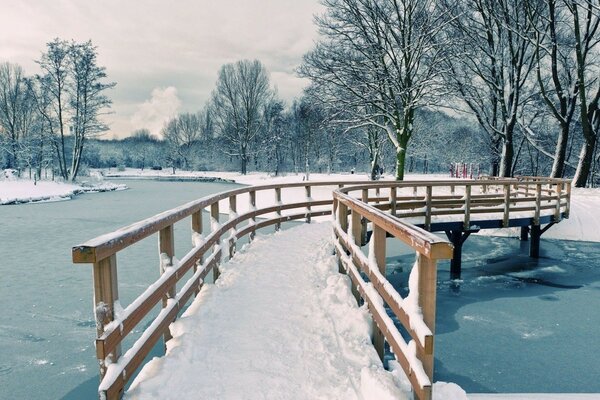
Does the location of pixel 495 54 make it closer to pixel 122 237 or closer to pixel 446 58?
pixel 446 58

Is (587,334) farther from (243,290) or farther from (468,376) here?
(243,290)

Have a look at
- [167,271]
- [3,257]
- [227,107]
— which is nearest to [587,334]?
[167,271]

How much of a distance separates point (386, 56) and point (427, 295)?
2099cm

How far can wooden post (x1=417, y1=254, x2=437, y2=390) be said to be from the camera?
2434 millimetres

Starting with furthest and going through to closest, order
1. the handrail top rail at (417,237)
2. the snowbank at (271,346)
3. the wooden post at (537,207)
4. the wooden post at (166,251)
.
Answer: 1. the wooden post at (537,207)
2. the wooden post at (166,251)
3. the snowbank at (271,346)
4. the handrail top rail at (417,237)

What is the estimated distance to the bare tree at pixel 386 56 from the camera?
66.9 feet

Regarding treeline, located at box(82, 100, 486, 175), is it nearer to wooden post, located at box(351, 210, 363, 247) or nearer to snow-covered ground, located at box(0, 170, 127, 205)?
snow-covered ground, located at box(0, 170, 127, 205)

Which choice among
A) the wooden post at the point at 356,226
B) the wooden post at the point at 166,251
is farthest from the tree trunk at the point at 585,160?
the wooden post at the point at 166,251

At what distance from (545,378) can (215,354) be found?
→ 178 inches

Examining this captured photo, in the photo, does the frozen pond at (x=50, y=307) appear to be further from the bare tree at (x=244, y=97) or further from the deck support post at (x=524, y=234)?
the bare tree at (x=244, y=97)

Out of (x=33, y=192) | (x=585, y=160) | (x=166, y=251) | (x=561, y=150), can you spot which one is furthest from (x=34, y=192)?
(x=585, y=160)

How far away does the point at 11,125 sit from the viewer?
172ft

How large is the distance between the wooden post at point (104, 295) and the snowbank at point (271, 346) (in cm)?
56

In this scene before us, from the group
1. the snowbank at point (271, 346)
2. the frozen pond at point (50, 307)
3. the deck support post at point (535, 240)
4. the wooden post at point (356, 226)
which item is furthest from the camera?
the deck support post at point (535, 240)
